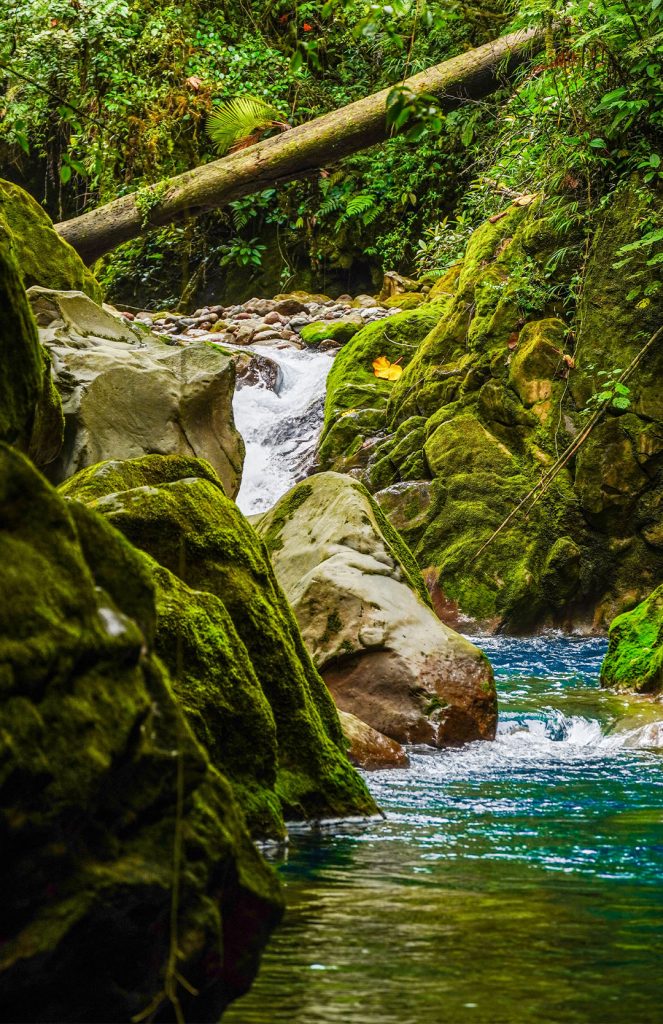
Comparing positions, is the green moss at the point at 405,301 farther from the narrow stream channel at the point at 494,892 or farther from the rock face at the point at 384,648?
the narrow stream channel at the point at 494,892

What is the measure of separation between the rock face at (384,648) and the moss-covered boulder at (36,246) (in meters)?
4.44

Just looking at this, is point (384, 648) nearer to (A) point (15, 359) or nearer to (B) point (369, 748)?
(B) point (369, 748)

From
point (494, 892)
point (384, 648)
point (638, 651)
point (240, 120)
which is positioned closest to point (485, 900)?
point (494, 892)

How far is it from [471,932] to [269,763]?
1039mm

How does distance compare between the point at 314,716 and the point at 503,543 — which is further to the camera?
the point at 503,543

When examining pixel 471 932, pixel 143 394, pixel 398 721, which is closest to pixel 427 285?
pixel 143 394

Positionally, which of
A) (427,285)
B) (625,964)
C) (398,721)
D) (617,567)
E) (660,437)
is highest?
(427,285)

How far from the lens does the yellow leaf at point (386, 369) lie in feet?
44.7

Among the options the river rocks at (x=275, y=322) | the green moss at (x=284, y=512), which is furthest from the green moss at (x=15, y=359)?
the river rocks at (x=275, y=322)

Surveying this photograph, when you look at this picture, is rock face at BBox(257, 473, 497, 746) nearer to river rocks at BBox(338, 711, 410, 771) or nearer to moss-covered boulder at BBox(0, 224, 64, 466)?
river rocks at BBox(338, 711, 410, 771)

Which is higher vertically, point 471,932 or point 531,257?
point 531,257

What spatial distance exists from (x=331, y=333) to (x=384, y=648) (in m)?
11.4

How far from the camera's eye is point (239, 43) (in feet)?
65.9

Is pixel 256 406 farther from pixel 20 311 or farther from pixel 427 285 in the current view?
pixel 20 311
